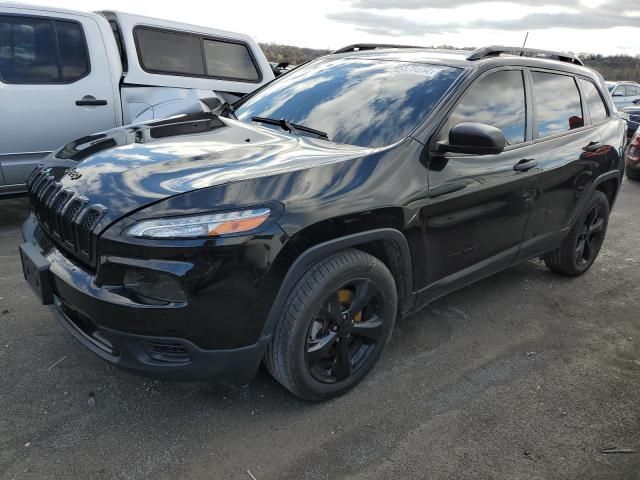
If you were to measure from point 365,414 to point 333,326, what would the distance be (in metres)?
A: 0.48

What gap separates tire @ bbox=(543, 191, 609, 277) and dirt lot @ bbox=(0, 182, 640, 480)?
0.90 m

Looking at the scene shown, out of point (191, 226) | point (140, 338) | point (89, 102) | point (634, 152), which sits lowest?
point (634, 152)

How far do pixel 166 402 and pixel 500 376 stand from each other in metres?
1.87

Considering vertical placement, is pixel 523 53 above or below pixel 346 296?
above

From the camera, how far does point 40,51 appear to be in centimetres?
504

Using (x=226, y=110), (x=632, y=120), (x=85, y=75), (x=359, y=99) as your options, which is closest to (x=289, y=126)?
(x=359, y=99)

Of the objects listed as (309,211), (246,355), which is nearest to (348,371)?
(246,355)

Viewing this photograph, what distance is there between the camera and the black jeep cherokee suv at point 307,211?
218 centimetres

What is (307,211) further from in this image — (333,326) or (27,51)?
(27,51)

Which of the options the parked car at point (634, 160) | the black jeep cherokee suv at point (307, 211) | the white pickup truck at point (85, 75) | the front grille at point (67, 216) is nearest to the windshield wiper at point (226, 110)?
the black jeep cherokee suv at point (307, 211)

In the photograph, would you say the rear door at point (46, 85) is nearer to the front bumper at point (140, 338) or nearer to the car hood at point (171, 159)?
the car hood at point (171, 159)

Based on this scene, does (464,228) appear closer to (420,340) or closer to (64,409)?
(420,340)

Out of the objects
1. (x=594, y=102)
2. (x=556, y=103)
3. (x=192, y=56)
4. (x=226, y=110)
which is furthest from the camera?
(x=192, y=56)

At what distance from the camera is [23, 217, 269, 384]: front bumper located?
2174 millimetres
